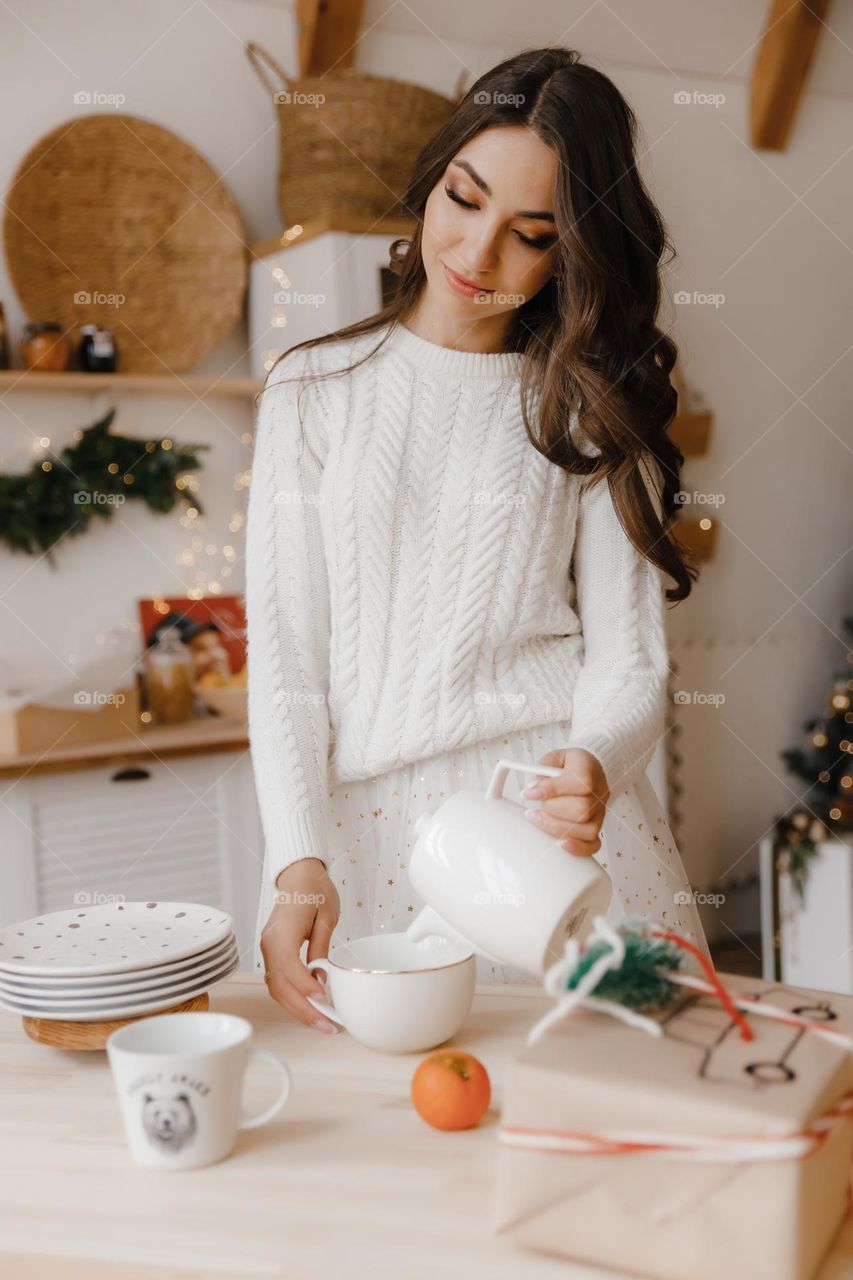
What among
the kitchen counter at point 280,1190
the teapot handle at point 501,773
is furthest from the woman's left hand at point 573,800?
the kitchen counter at point 280,1190

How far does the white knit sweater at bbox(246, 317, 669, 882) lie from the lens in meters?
1.27

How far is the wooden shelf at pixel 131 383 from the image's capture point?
2.62 m

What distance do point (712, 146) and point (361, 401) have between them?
2653 mm

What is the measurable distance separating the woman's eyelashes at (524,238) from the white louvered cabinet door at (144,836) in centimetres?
164

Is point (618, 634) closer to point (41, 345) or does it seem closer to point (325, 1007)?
point (325, 1007)

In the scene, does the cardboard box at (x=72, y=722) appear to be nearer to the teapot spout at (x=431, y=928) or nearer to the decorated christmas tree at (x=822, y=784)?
the decorated christmas tree at (x=822, y=784)

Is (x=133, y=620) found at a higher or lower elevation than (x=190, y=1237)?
higher

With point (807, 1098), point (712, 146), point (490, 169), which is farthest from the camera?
point (712, 146)

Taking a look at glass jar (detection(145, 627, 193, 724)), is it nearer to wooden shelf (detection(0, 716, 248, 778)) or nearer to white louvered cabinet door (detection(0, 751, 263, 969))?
wooden shelf (detection(0, 716, 248, 778))

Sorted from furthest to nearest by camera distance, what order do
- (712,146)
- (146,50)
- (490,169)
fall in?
(712,146), (146,50), (490,169)

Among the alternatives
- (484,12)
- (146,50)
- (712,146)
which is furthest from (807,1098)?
(712,146)

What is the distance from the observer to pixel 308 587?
1296 millimetres

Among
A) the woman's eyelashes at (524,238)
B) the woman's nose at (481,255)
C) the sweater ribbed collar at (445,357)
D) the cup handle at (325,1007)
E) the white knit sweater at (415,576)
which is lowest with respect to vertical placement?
the cup handle at (325,1007)

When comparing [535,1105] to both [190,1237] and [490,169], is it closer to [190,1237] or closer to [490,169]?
[190,1237]
